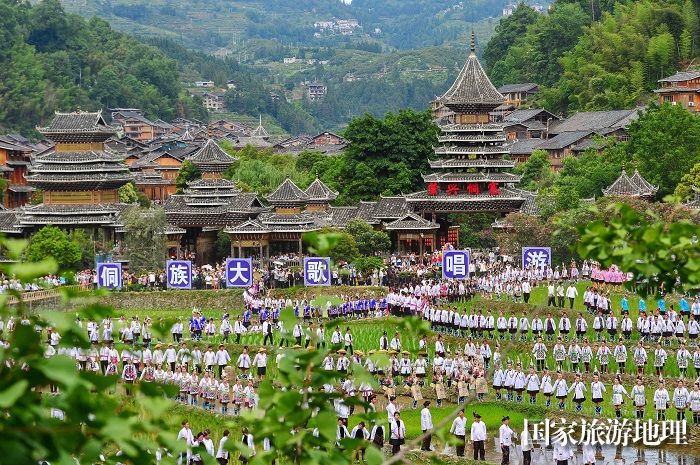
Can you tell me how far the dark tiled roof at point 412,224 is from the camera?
5620 cm

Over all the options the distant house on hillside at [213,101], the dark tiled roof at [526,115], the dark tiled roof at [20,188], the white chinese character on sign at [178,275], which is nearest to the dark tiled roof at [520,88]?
the dark tiled roof at [526,115]

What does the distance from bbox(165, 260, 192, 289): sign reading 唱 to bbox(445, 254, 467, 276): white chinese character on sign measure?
927 cm

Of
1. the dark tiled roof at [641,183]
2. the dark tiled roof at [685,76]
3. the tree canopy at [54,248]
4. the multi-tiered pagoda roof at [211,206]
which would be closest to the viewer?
the dark tiled roof at [641,183]

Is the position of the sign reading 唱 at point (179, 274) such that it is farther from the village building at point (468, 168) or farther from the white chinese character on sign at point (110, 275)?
the village building at point (468, 168)

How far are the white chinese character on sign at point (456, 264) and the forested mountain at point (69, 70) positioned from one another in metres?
81.9

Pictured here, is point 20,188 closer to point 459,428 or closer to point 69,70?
point 69,70

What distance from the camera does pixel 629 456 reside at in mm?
26375

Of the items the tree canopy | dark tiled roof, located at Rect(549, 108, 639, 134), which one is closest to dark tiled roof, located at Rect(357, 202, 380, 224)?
the tree canopy

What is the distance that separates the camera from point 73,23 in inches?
5487

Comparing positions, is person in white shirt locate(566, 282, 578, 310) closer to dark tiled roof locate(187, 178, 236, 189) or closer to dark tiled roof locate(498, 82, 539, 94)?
dark tiled roof locate(187, 178, 236, 189)

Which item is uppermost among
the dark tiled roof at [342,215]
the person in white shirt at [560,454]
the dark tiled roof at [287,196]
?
the dark tiled roof at [287,196]

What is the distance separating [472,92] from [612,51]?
26.6 metres

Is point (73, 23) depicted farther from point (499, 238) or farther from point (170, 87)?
point (499, 238)

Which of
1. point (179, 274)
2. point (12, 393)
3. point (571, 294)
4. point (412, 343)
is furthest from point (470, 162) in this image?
point (12, 393)
